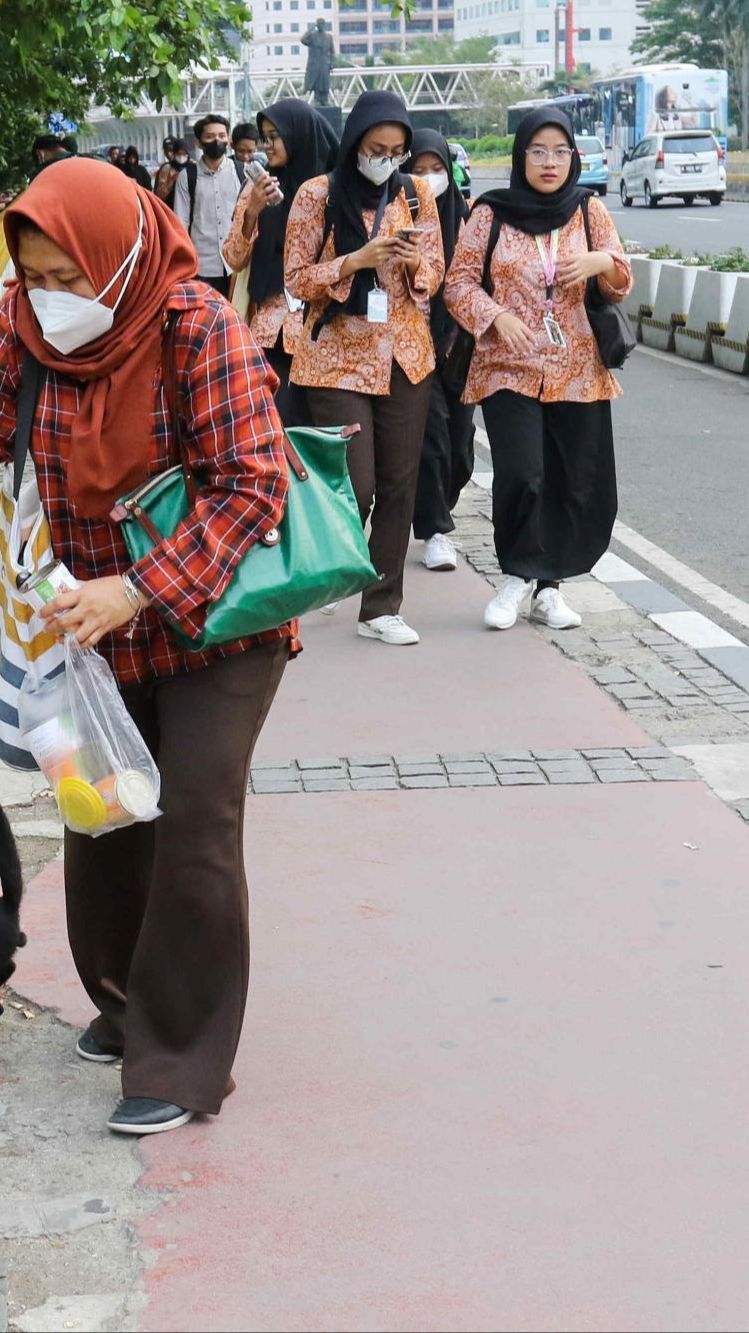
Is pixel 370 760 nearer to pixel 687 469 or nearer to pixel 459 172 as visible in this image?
pixel 687 469

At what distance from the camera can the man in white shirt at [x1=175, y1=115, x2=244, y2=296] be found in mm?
12398

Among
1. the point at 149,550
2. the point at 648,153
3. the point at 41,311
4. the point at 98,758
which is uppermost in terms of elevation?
the point at 41,311

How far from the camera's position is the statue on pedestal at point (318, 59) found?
32.0 metres

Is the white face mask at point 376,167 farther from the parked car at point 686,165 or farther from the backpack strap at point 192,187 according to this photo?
the parked car at point 686,165

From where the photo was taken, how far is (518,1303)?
113 inches

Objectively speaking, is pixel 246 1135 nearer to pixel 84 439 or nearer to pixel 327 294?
pixel 84 439

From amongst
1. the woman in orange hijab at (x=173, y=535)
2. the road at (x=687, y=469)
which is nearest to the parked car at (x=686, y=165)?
the road at (x=687, y=469)

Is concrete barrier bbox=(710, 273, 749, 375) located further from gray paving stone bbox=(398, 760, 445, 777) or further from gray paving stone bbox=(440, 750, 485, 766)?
gray paving stone bbox=(398, 760, 445, 777)

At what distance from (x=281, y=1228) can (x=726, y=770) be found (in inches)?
108

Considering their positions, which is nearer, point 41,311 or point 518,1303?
point 518,1303

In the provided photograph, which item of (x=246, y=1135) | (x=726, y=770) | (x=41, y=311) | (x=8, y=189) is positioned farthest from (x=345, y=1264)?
(x=8, y=189)

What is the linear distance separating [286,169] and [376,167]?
5.88ft

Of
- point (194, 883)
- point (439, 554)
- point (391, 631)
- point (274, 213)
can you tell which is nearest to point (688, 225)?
point (274, 213)

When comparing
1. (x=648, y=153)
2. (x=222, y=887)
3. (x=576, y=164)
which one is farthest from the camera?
(x=648, y=153)
